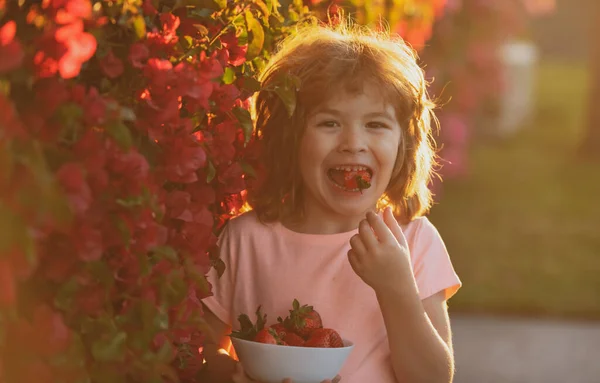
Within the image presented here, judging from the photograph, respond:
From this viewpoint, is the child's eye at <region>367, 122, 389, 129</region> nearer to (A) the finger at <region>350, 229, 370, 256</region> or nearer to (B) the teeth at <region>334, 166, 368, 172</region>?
(B) the teeth at <region>334, 166, 368, 172</region>

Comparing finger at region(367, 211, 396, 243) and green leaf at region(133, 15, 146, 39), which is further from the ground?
green leaf at region(133, 15, 146, 39)

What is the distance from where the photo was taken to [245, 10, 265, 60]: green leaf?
277 cm

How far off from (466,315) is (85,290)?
188 inches

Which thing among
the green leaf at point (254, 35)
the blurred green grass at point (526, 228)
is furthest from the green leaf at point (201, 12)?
the blurred green grass at point (526, 228)

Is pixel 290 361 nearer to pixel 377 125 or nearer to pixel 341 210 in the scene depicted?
pixel 341 210

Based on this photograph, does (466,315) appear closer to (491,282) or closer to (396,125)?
(491,282)

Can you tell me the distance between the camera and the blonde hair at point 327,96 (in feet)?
9.61

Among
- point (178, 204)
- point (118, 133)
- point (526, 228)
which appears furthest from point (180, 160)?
point (526, 228)

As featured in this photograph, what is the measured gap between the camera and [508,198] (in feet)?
36.1

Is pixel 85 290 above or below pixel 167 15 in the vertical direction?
below

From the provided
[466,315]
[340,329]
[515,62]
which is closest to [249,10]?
[340,329]

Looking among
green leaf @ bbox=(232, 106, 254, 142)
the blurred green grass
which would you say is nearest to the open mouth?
green leaf @ bbox=(232, 106, 254, 142)

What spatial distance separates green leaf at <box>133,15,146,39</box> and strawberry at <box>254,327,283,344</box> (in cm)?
73

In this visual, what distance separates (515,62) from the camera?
15.6 meters
